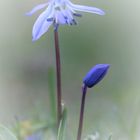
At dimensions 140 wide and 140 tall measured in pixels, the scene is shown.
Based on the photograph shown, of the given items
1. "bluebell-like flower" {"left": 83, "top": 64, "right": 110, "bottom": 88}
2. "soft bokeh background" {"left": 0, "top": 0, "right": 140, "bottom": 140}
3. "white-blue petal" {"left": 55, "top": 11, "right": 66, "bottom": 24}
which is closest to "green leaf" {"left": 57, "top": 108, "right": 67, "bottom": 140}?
"bluebell-like flower" {"left": 83, "top": 64, "right": 110, "bottom": 88}

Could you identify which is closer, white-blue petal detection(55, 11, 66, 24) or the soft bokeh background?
white-blue petal detection(55, 11, 66, 24)

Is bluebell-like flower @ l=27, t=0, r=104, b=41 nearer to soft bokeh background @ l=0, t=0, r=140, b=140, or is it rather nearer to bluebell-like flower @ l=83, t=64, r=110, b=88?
bluebell-like flower @ l=83, t=64, r=110, b=88

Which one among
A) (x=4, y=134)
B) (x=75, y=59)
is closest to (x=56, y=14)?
(x=4, y=134)

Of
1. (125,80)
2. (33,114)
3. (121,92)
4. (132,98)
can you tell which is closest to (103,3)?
(125,80)

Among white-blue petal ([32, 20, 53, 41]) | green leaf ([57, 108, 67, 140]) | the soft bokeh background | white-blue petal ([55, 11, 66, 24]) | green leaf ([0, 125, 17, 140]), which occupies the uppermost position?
the soft bokeh background

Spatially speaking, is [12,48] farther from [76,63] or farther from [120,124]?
[120,124]

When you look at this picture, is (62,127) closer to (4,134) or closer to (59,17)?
(4,134)

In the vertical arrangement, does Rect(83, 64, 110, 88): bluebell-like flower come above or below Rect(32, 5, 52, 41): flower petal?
below
